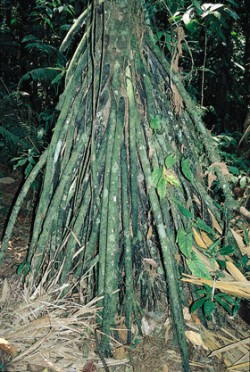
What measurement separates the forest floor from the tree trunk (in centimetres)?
10

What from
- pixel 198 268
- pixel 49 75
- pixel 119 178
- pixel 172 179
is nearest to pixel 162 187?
pixel 172 179

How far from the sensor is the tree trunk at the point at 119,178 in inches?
74.6

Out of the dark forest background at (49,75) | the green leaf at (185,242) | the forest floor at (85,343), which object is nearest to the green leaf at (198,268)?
the green leaf at (185,242)

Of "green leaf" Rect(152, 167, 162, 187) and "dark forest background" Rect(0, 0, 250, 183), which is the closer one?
"green leaf" Rect(152, 167, 162, 187)

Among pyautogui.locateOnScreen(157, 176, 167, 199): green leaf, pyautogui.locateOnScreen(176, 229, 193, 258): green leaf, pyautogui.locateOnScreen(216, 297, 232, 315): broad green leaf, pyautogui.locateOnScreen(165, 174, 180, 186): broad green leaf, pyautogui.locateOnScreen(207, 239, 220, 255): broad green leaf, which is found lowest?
pyautogui.locateOnScreen(216, 297, 232, 315): broad green leaf

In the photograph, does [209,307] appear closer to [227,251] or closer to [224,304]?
[224,304]

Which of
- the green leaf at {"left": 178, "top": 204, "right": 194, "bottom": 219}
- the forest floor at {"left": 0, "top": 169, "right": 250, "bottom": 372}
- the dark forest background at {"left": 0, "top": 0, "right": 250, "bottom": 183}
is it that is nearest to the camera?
the forest floor at {"left": 0, "top": 169, "right": 250, "bottom": 372}

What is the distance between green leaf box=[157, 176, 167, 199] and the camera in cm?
177

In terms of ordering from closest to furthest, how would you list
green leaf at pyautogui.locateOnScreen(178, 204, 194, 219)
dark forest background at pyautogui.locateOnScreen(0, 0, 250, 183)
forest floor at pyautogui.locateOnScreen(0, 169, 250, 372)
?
forest floor at pyautogui.locateOnScreen(0, 169, 250, 372)
green leaf at pyautogui.locateOnScreen(178, 204, 194, 219)
dark forest background at pyautogui.locateOnScreen(0, 0, 250, 183)

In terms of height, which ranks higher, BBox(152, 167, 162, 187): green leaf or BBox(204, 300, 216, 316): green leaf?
BBox(152, 167, 162, 187): green leaf

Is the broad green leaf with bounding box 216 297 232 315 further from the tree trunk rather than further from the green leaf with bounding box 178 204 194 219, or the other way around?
the green leaf with bounding box 178 204 194 219

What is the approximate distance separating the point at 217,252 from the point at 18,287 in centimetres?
117

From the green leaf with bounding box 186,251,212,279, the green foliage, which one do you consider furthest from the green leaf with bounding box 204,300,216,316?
the green leaf with bounding box 186,251,212,279

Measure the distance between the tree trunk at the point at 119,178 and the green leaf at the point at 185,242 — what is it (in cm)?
1
